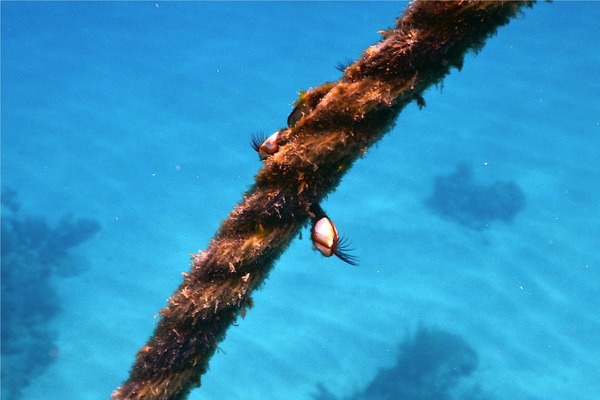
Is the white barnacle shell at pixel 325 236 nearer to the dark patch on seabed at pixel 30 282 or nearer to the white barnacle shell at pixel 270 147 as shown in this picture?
the white barnacle shell at pixel 270 147

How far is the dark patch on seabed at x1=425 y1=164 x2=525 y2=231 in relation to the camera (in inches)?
667

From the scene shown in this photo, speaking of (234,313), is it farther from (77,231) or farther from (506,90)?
(506,90)

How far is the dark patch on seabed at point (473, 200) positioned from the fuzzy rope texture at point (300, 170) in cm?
1552

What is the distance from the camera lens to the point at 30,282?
15820mm

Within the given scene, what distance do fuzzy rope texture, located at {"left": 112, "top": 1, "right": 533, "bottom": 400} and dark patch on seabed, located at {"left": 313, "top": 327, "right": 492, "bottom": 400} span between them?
417 inches

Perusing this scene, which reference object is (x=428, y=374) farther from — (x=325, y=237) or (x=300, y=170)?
(x=300, y=170)

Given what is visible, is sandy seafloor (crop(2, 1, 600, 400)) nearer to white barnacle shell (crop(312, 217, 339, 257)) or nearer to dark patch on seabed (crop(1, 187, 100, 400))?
dark patch on seabed (crop(1, 187, 100, 400))

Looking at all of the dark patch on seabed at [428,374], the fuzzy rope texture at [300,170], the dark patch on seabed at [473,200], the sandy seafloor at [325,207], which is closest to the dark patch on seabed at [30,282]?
the sandy seafloor at [325,207]

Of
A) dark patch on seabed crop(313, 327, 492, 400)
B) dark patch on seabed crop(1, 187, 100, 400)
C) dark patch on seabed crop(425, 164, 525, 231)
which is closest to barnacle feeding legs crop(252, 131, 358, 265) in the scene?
dark patch on seabed crop(313, 327, 492, 400)

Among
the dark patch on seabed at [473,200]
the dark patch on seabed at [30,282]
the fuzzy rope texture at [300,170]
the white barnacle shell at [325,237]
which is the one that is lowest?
the dark patch on seabed at [473,200]

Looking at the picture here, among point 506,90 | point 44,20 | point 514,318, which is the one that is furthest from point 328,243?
point 44,20

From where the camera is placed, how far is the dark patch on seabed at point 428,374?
12484mm

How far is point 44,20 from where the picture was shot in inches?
1160

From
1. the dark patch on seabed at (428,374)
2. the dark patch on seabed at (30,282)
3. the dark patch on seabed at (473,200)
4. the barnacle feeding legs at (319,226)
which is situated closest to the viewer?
the barnacle feeding legs at (319,226)
